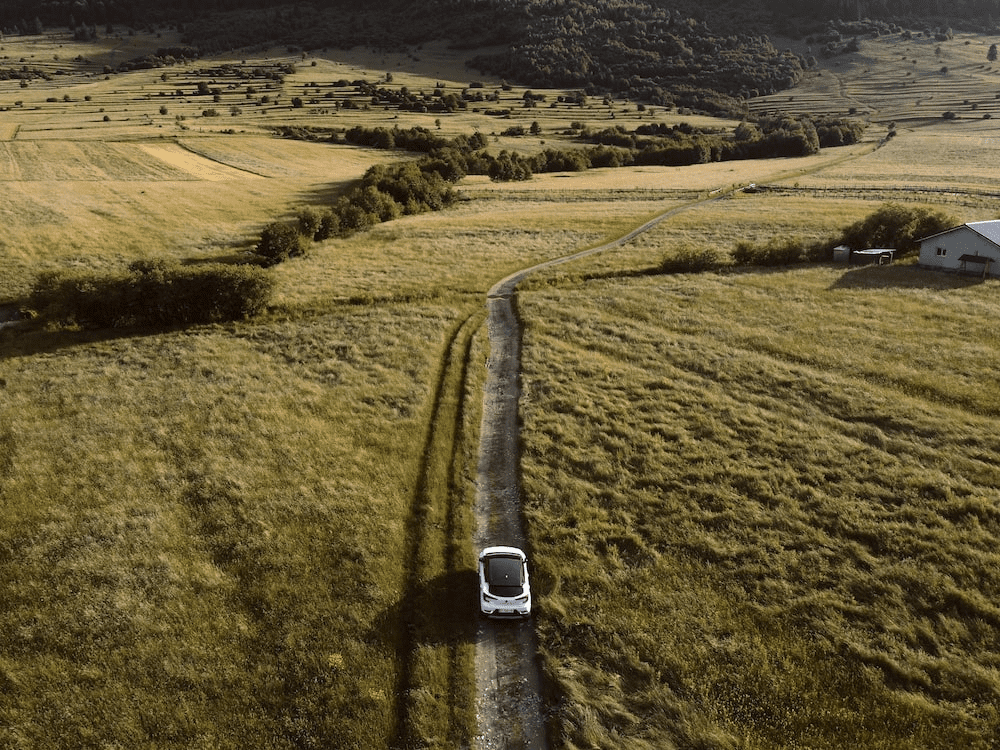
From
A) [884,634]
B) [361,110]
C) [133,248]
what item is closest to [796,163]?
[361,110]

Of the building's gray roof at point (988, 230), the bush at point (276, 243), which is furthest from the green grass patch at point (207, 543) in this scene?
the building's gray roof at point (988, 230)

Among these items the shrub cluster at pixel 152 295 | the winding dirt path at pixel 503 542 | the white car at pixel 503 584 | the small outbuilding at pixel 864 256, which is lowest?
the winding dirt path at pixel 503 542

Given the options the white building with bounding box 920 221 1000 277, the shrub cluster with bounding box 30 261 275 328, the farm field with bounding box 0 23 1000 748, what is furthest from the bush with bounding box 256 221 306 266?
the white building with bounding box 920 221 1000 277

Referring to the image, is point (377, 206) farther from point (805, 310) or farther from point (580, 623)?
point (580, 623)

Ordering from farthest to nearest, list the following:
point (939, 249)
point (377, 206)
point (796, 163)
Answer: point (796, 163) → point (377, 206) → point (939, 249)

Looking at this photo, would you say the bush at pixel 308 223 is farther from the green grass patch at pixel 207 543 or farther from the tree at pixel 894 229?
the tree at pixel 894 229

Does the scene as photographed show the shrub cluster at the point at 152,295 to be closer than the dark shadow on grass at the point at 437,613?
No

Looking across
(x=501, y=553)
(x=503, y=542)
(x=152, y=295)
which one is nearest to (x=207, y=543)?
(x=503, y=542)

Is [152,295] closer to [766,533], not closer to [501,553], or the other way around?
[501,553]
